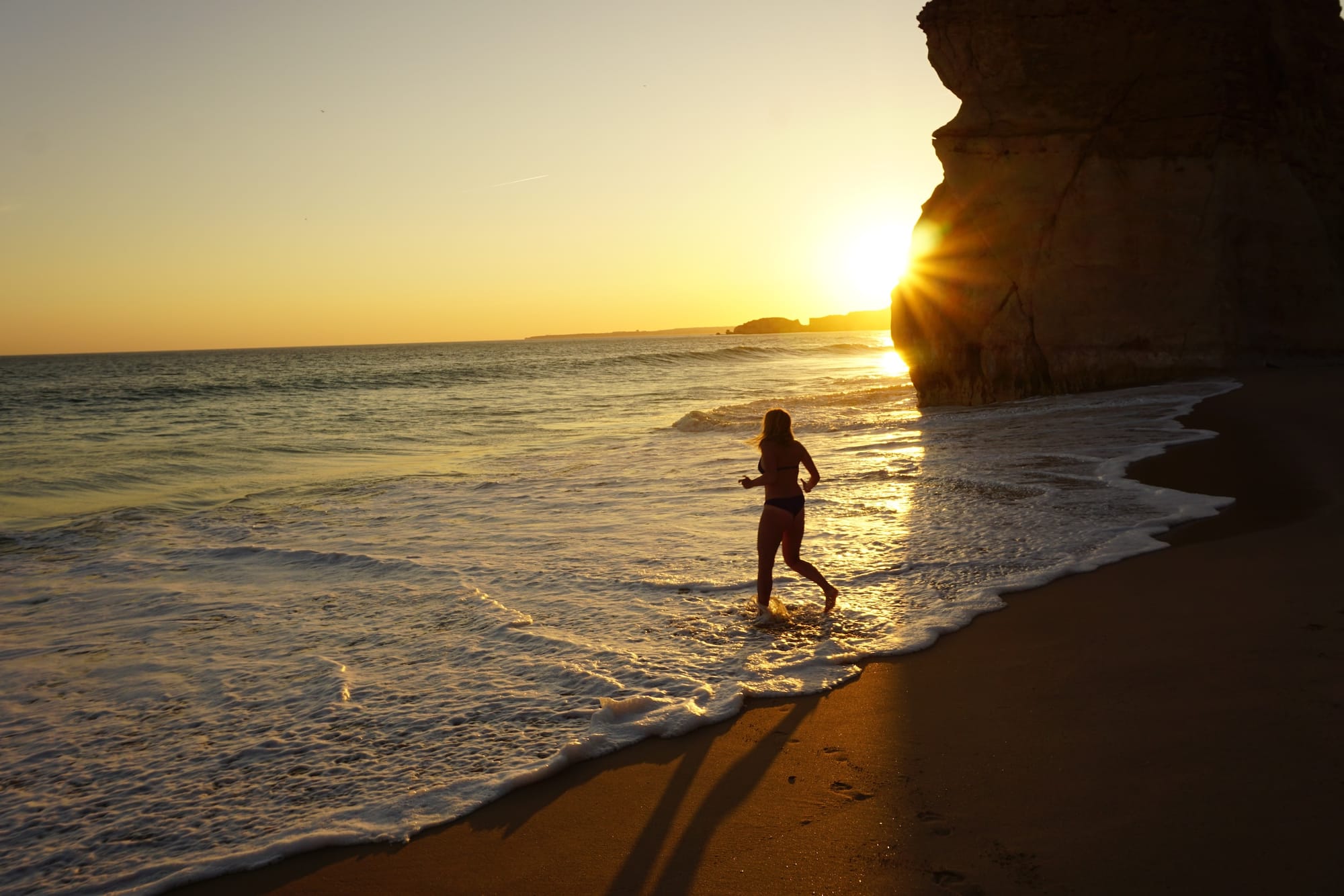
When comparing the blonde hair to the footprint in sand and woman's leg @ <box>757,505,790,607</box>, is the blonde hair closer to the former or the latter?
woman's leg @ <box>757,505,790,607</box>

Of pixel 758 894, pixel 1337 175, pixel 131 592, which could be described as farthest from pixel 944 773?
pixel 1337 175

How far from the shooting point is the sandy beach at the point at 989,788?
295 cm

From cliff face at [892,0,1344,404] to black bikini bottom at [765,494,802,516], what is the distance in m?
15.5

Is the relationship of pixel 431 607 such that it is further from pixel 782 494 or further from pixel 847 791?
pixel 847 791

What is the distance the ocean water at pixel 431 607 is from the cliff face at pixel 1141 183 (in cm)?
298

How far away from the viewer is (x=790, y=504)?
236 inches

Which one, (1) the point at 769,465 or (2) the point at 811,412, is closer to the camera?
(1) the point at 769,465

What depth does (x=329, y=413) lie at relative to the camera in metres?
29.2

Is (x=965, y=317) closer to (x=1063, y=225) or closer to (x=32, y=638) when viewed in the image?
(x=1063, y=225)

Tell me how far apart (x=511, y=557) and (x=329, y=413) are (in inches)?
926

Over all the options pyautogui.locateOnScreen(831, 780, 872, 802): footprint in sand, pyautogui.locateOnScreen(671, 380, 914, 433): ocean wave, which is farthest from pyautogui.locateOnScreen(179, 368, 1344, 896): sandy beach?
pyautogui.locateOnScreen(671, 380, 914, 433): ocean wave

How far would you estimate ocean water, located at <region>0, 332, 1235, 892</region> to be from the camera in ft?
12.9

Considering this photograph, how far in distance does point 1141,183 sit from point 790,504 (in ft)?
53.8

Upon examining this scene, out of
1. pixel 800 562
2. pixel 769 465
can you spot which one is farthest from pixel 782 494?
pixel 800 562
